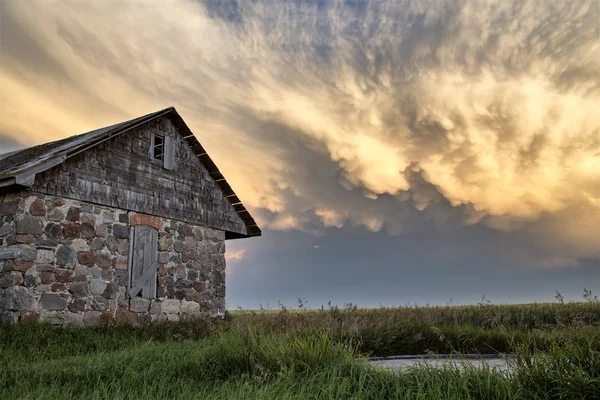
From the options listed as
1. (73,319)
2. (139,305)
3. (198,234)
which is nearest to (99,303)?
(73,319)

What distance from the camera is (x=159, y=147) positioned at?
54.1ft

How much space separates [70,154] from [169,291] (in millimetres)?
5173

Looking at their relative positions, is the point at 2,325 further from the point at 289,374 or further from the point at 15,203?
the point at 289,374

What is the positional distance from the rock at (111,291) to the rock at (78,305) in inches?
24.8

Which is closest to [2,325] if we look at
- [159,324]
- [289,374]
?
[159,324]

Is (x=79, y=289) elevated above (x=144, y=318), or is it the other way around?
(x=79, y=289)

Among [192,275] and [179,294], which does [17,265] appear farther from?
[192,275]

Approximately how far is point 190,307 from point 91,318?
3753 millimetres

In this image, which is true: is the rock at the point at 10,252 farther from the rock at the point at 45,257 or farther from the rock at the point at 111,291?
the rock at the point at 111,291

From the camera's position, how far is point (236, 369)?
6961 mm

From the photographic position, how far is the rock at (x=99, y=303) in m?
13.5

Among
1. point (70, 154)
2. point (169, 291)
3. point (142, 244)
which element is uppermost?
point (70, 154)

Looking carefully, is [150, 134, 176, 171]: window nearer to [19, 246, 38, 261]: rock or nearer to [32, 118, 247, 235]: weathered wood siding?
[32, 118, 247, 235]: weathered wood siding

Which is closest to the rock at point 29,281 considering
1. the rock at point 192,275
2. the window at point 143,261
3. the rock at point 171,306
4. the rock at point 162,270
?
the window at point 143,261
